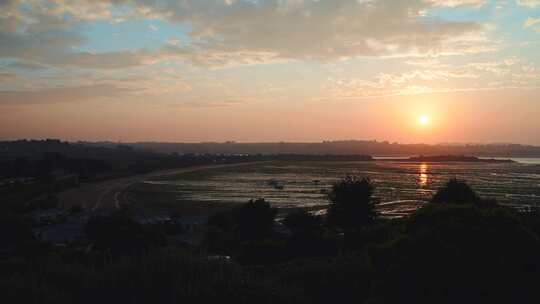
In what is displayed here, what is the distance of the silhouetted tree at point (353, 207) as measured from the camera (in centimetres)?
3033

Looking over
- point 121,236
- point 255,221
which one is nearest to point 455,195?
point 255,221

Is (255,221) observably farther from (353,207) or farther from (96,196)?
(96,196)

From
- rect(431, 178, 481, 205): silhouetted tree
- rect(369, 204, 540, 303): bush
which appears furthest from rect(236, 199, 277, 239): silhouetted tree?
rect(369, 204, 540, 303): bush

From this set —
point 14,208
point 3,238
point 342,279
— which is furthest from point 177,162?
point 342,279

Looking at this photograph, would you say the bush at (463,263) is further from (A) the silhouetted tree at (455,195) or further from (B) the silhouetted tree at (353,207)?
(B) the silhouetted tree at (353,207)

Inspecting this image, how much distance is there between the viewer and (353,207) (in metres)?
30.4

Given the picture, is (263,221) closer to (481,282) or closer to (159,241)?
(159,241)

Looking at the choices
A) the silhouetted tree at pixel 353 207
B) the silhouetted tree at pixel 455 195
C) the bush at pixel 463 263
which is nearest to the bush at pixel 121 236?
the silhouetted tree at pixel 353 207

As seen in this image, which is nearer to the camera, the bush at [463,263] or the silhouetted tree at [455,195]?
the bush at [463,263]

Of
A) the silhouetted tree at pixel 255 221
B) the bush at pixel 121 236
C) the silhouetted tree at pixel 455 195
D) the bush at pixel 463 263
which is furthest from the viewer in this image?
the silhouetted tree at pixel 255 221

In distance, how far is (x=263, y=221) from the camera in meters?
31.9

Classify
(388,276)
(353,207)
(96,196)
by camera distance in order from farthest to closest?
1. (96,196)
2. (353,207)
3. (388,276)

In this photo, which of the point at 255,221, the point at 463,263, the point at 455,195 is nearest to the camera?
the point at 463,263

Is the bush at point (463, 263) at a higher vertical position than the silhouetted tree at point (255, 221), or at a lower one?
higher
